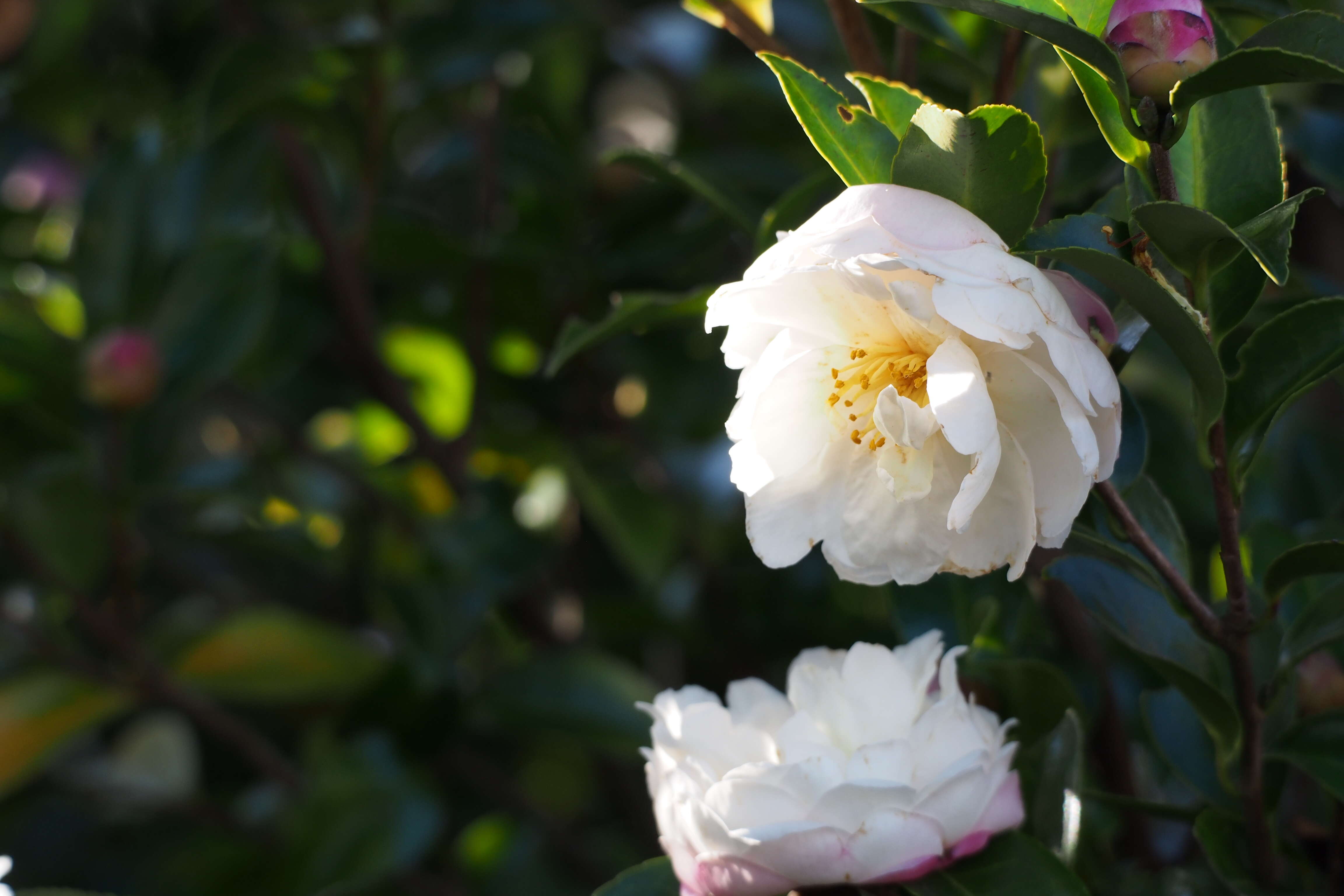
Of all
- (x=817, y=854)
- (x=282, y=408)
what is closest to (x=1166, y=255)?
(x=817, y=854)

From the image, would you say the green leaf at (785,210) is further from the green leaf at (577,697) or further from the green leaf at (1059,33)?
the green leaf at (577,697)

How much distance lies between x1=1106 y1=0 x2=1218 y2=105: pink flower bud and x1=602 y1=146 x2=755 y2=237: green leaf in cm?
25

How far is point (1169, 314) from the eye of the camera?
45cm

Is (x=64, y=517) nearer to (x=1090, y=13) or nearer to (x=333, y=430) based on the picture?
(x=333, y=430)

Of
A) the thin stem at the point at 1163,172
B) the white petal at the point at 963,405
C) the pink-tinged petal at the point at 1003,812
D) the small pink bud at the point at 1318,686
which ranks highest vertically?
the thin stem at the point at 1163,172

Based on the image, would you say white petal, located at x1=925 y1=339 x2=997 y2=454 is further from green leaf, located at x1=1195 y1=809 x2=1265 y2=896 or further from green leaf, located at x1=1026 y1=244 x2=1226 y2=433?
green leaf, located at x1=1195 y1=809 x2=1265 y2=896

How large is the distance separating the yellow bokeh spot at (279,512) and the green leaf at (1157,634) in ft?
2.83

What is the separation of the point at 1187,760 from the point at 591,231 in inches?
36.3

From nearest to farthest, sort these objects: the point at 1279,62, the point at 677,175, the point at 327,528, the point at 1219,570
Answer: the point at 1279,62, the point at 677,175, the point at 1219,570, the point at 327,528

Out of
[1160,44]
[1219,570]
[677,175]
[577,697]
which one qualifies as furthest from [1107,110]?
[577,697]

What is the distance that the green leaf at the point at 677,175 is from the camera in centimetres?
63

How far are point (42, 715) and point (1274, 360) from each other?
1153mm

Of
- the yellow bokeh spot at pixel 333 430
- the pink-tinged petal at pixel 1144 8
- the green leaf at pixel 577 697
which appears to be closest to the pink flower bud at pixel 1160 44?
the pink-tinged petal at pixel 1144 8

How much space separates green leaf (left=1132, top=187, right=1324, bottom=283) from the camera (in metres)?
0.43
